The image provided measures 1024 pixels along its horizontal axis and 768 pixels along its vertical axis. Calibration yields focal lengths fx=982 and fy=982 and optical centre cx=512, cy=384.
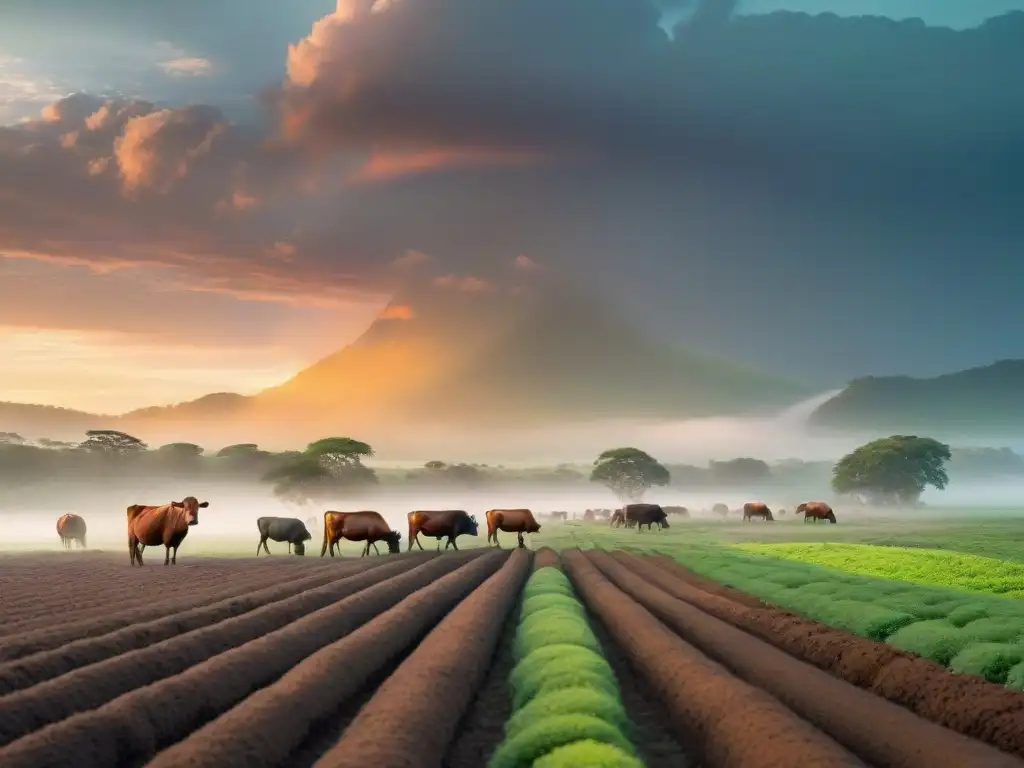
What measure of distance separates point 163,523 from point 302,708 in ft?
112

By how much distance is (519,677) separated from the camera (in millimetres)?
14023

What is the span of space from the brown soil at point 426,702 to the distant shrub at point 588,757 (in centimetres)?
124

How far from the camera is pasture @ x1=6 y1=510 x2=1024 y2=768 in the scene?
388 inches

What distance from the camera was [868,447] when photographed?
4680 inches

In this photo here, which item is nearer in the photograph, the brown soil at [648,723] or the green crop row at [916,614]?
the brown soil at [648,723]

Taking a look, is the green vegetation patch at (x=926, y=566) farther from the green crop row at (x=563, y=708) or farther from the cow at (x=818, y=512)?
the cow at (x=818, y=512)

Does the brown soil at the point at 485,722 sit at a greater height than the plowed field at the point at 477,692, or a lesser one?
lesser

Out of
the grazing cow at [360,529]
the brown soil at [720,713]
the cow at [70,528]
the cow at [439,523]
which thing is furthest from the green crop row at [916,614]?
the cow at [70,528]

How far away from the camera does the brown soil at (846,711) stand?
9.34 metres

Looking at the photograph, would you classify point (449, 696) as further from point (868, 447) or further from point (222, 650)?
point (868, 447)

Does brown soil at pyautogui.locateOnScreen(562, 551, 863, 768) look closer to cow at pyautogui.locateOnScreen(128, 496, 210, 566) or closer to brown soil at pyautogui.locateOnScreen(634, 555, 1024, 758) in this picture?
brown soil at pyautogui.locateOnScreen(634, 555, 1024, 758)

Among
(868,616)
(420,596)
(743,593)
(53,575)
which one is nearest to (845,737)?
(868,616)

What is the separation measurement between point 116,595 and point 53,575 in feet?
41.7

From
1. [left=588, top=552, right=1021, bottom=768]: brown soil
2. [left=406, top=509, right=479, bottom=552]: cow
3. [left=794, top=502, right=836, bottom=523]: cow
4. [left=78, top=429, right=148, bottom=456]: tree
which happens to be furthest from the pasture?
[left=78, top=429, right=148, bottom=456]: tree
